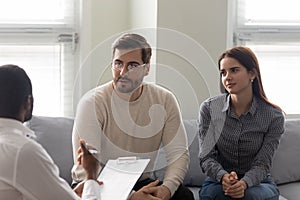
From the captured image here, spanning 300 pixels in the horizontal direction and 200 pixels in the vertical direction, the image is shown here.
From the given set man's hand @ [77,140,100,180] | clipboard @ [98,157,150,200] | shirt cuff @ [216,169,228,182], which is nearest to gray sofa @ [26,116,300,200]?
shirt cuff @ [216,169,228,182]

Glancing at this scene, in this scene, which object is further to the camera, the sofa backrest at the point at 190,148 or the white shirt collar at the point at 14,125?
the sofa backrest at the point at 190,148

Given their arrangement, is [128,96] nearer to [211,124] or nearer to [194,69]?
[211,124]

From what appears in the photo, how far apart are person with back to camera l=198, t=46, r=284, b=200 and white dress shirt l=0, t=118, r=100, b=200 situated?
4.24ft

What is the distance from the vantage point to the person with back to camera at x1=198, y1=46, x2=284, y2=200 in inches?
112

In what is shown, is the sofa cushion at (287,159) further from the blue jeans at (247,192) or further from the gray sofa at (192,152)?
the blue jeans at (247,192)

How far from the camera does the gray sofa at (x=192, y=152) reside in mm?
2986

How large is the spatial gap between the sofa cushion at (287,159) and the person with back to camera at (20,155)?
173cm

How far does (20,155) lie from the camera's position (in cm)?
160

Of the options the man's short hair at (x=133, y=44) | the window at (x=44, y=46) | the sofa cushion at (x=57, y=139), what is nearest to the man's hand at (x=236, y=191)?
the man's short hair at (x=133, y=44)

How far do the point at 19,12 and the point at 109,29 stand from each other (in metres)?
0.53

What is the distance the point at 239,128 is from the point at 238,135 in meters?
0.03

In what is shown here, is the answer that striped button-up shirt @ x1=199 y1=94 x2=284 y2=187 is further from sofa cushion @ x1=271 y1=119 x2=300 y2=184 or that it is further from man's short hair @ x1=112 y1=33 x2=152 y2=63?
man's short hair @ x1=112 y1=33 x2=152 y2=63

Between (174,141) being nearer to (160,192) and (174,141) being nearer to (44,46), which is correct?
(160,192)

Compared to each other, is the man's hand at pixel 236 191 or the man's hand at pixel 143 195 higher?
the man's hand at pixel 143 195
